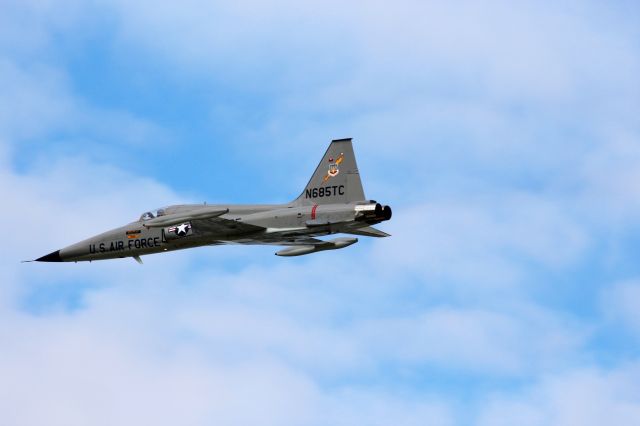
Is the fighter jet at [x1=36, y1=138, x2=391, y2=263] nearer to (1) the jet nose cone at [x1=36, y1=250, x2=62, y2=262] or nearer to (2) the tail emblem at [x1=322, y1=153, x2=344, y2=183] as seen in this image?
(2) the tail emblem at [x1=322, y1=153, x2=344, y2=183]

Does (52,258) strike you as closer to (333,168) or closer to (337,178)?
(333,168)

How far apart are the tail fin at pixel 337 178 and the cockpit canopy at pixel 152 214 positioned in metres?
9.09

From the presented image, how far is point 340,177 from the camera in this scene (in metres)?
53.1

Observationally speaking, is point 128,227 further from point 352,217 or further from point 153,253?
point 352,217

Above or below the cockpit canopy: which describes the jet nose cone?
below

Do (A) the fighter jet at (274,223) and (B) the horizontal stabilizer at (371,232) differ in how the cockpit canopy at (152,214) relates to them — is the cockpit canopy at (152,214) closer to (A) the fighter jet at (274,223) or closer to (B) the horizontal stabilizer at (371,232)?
(A) the fighter jet at (274,223)

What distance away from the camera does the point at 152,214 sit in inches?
2346

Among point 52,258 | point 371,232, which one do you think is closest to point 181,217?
point 371,232

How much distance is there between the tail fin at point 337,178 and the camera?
52781 mm

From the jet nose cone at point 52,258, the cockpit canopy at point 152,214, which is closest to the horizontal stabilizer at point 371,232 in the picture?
the cockpit canopy at point 152,214

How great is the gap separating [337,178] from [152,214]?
37.6ft

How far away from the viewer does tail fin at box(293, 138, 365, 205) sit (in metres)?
52.8

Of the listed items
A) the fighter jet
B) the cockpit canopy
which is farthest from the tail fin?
the cockpit canopy

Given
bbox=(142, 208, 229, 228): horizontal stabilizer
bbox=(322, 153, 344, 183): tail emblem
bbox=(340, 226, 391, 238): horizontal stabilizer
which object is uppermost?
bbox=(322, 153, 344, 183): tail emblem
